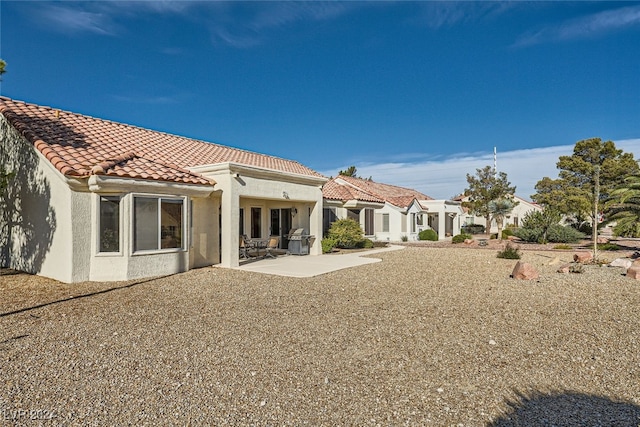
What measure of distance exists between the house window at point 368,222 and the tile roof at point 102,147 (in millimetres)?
12878

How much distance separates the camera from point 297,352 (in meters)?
6.18

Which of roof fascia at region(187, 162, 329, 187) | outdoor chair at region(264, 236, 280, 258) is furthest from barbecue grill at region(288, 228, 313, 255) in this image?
roof fascia at region(187, 162, 329, 187)

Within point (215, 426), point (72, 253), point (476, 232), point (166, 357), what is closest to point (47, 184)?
point (72, 253)

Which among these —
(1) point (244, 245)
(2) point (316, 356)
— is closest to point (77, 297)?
(2) point (316, 356)

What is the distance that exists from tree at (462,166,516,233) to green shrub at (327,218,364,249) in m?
25.9

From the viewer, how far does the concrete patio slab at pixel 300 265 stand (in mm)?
14227

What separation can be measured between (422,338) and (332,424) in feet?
10.8

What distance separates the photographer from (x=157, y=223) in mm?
12695

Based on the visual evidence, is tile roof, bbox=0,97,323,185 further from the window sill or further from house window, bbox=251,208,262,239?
house window, bbox=251,208,262,239

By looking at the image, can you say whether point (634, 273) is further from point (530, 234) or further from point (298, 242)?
point (530, 234)

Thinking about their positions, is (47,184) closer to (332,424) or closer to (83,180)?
(83,180)

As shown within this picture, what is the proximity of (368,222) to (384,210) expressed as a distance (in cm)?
460

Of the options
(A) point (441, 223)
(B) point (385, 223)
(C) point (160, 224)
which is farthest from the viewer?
(A) point (441, 223)

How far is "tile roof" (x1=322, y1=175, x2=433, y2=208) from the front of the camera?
28111mm
